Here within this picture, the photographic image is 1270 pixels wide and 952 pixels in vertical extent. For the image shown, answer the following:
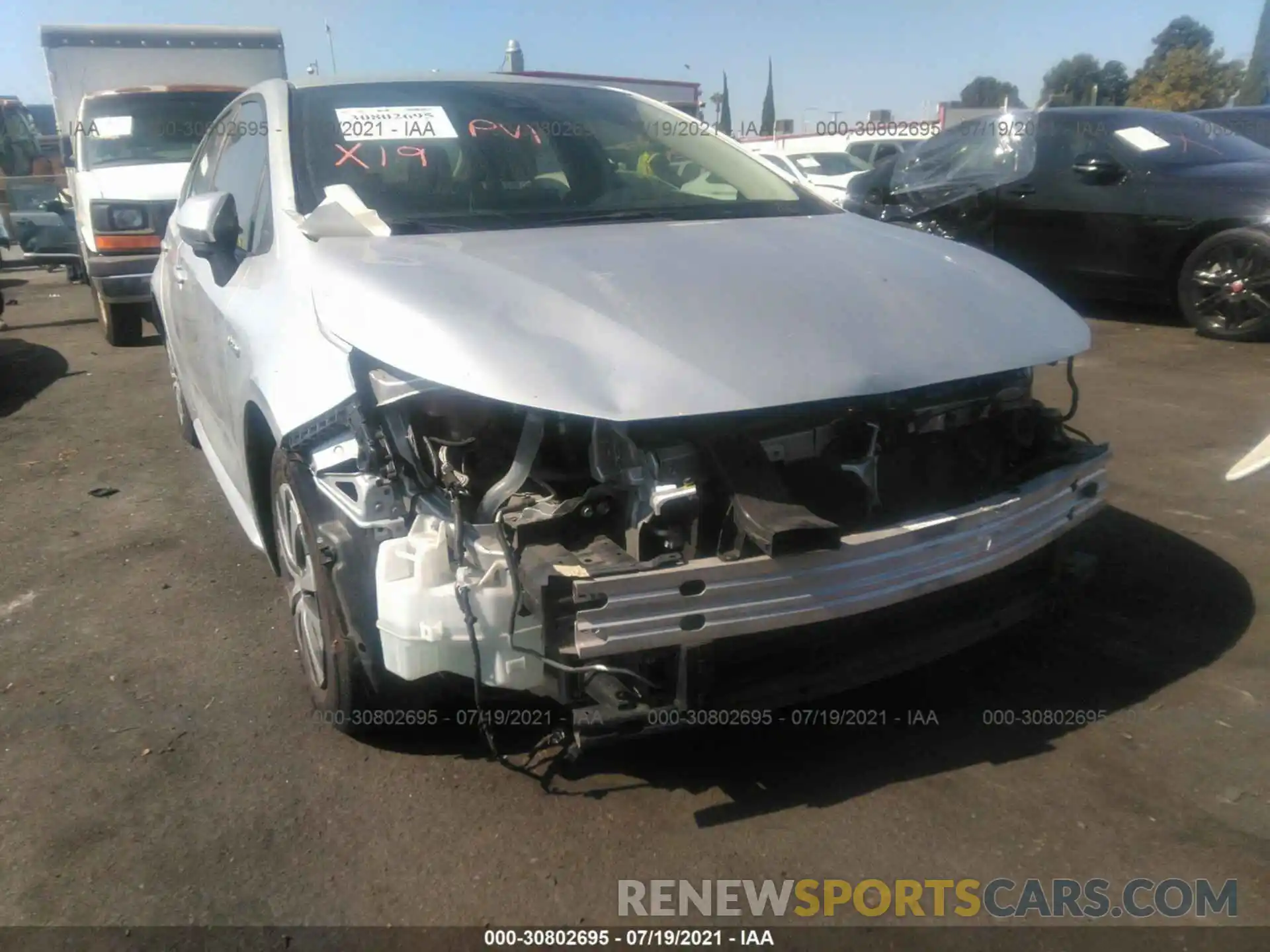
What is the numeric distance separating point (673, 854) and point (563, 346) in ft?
3.87

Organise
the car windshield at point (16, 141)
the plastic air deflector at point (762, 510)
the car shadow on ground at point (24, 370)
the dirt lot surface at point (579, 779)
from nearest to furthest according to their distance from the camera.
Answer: the plastic air deflector at point (762, 510) < the dirt lot surface at point (579, 779) < the car shadow on ground at point (24, 370) < the car windshield at point (16, 141)

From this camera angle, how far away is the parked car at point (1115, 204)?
7.02m

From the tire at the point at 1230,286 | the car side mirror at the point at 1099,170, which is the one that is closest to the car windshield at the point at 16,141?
the car side mirror at the point at 1099,170

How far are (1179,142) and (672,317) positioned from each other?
7.23 m

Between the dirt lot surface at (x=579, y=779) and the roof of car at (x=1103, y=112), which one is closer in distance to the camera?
the dirt lot surface at (x=579, y=779)

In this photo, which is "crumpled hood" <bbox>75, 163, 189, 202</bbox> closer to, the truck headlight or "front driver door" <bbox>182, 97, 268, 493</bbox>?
the truck headlight

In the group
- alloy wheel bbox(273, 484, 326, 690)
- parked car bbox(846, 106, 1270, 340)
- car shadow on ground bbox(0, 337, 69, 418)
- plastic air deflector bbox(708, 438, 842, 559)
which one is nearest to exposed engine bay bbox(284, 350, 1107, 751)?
plastic air deflector bbox(708, 438, 842, 559)

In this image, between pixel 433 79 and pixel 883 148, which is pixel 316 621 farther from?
pixel 883 148

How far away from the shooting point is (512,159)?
3363mm

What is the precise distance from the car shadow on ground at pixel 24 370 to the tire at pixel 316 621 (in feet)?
15.1

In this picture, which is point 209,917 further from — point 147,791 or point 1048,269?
point 1048,269

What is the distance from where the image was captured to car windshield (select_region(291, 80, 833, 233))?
9.94 ft

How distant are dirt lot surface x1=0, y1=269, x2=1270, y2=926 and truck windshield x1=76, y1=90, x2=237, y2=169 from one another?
5954mm

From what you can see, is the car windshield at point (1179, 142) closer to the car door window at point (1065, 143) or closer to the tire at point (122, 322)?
the car door window at point (1065, 143)
